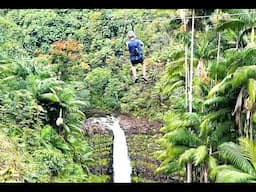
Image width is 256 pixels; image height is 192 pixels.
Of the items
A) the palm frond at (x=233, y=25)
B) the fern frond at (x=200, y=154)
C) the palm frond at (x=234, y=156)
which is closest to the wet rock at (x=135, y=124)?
the fern frond at (x=200, y=154)

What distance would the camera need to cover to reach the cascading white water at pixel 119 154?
362 inches

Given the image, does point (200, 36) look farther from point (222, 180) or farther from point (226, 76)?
point (222, 180)

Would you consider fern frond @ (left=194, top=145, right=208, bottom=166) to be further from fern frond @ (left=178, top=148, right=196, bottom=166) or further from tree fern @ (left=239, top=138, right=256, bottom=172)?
tree fern @ (left=239, top=138, right=256, bottom=172)

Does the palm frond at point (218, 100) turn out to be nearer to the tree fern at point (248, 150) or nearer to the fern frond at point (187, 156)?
the fern frond at point (187, 156)

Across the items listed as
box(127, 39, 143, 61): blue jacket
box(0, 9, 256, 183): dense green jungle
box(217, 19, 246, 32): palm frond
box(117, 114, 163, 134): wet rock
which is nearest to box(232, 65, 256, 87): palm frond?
box(0, 9, 256, 183): dense green jungle

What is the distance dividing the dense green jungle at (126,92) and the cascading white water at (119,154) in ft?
0.39

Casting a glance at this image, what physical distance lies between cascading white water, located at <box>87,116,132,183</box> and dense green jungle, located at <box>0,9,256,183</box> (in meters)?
0.12

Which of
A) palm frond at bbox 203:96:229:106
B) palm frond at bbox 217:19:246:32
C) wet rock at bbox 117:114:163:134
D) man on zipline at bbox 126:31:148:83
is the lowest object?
wet rock at bbox 117:114:163:134

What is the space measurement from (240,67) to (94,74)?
7.91 ft

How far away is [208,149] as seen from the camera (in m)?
8.66

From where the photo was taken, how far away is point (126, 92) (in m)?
8.71

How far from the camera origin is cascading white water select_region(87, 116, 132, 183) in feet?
30.1
